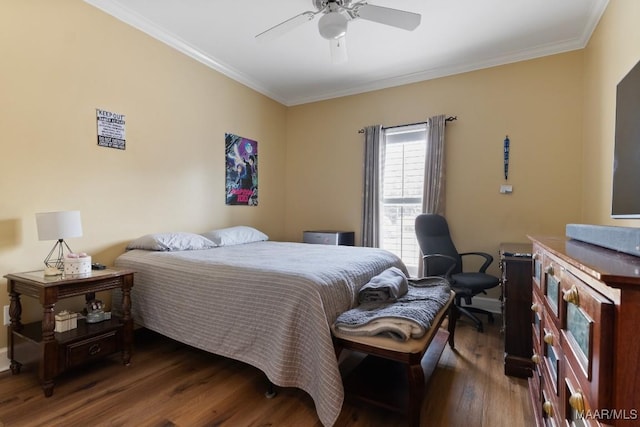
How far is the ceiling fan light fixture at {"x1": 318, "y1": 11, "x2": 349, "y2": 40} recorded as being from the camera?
2.13 meters

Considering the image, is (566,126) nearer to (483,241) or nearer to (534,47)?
(534,47)

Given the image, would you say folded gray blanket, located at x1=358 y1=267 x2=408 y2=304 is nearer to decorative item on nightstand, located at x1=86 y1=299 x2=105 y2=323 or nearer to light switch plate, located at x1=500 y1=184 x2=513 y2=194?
decorative item on nightstand, located at x1=86 y1=299 x2=105 y2=323

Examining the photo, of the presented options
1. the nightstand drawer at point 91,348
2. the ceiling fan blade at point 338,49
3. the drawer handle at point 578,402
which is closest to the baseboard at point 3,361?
the nightstand drawer at point 91,348

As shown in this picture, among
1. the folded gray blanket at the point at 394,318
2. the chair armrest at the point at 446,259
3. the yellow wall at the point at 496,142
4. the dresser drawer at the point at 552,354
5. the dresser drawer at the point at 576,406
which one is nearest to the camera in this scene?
the dresser drawer at the point at 576,406

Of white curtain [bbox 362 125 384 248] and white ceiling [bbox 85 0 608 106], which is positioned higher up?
white ceiling [bbox 85 0 608 106]

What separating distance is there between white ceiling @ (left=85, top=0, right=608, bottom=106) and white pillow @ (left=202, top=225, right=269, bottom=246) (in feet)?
6.44

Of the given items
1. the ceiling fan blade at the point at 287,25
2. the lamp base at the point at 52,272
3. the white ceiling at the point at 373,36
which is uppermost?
the white ceiling at the point at 373,36

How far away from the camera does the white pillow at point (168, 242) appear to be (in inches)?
106

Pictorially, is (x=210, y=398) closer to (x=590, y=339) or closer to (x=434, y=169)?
(x=590, y=339)

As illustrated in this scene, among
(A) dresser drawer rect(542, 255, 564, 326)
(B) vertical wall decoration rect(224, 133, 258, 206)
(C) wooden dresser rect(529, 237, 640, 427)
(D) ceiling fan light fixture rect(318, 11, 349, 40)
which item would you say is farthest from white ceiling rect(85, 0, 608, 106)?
(C) wooden dresser rect(529, 237, 640, 427)

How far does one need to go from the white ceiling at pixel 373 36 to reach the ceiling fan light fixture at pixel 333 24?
591 millimetres

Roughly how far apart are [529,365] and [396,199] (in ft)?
7.80

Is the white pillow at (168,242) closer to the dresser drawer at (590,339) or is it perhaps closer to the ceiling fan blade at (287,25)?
the ceiling fan blade at (287,25)

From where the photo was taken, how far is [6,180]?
209 cm
